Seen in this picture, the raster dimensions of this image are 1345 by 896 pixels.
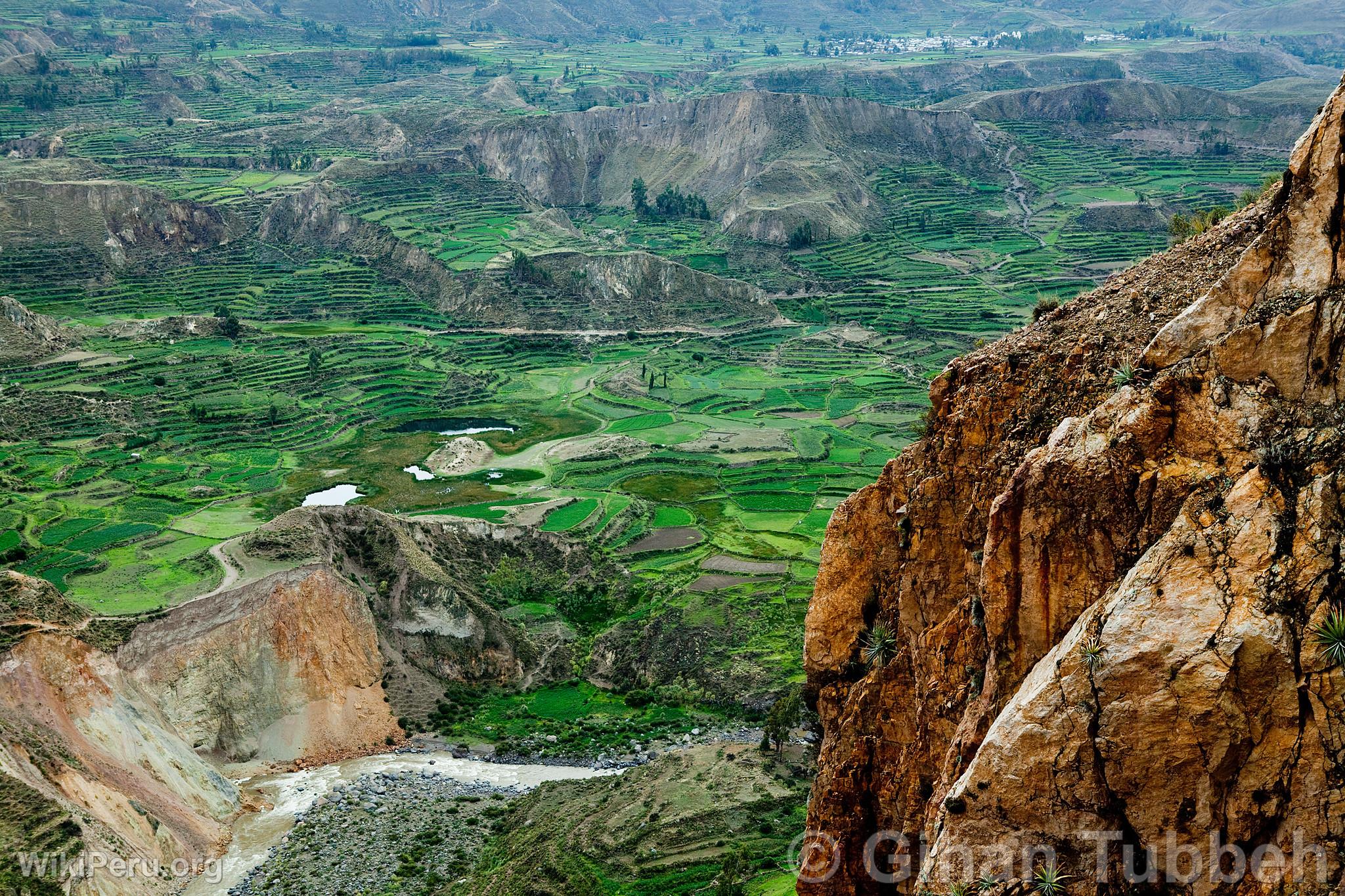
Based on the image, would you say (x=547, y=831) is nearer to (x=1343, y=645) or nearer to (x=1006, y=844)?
(x=1006, y=844)

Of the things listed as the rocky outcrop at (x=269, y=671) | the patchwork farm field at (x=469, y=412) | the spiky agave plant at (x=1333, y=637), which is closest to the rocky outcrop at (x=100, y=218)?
the patchwork farm field at (x=469, y=412)

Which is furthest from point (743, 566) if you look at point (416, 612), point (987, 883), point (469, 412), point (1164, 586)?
point (1164, 586)

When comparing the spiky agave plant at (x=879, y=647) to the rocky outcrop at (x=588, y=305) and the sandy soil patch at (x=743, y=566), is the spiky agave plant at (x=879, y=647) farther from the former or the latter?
the rocky outcrop at (x=588, y=305)

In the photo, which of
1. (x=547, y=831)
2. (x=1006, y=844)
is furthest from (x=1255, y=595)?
(x=547, y=831)

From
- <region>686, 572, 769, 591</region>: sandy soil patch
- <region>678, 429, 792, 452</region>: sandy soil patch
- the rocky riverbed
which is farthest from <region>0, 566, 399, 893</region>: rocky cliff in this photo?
<region>678, 429, 792, 452</region>: sandy soil patch

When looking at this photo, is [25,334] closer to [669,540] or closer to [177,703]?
[669,540]
